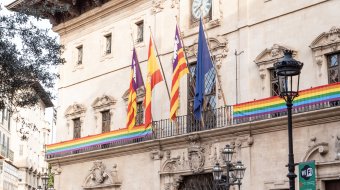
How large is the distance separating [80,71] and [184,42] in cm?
739

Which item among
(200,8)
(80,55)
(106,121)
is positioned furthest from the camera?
(80,55)

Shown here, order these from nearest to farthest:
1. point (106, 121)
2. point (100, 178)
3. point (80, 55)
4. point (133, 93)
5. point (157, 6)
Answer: point (133, 93), point (157, 6), point (100, 178), point (106, 121), point (80, 55)

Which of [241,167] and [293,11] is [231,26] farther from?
[241,167]

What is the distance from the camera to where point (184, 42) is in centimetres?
2536

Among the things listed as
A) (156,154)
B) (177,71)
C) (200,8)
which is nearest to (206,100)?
(177,71)

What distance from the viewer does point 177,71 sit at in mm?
23234

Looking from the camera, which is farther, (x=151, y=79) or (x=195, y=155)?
(x=151, y=79)

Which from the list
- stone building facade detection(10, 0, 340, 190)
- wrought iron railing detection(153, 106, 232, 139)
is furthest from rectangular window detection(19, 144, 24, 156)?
wrought iron railing detection(153, 106, 232, 139)

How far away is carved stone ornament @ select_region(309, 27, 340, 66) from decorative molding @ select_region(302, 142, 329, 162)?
2584mm

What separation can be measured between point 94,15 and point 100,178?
24.9 feet

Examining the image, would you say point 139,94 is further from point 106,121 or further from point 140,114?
point 106,121

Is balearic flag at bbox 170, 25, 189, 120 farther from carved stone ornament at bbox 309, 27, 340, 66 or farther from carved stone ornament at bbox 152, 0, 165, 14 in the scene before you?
carved stone ornament at bbox 309, 27, 340, 66

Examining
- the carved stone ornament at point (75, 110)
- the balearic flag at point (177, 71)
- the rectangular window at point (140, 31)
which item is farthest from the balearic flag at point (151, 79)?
the carved stone ornament at point (75, 110)

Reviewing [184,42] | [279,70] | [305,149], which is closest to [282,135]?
[305,149]
